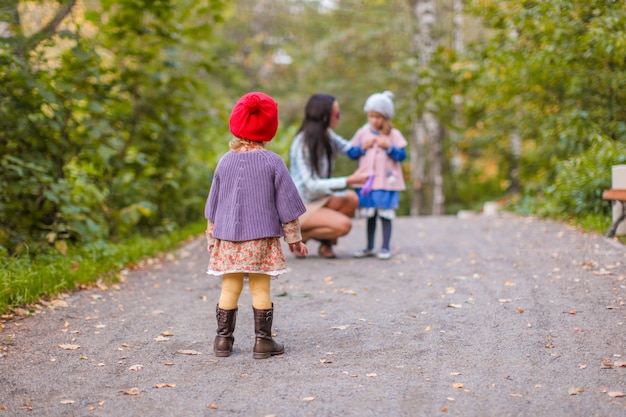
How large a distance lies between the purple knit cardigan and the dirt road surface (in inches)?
31.6

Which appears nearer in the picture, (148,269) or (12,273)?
(12,273)

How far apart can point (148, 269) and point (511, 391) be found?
4.94 m

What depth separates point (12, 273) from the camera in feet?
18.5

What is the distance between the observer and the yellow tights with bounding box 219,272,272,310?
13.8 feet

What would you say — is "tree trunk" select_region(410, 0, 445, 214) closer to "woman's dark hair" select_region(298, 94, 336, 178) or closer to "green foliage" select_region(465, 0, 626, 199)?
"green foliage" select_region(465, 0, 626, 199)

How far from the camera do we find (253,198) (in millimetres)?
4207

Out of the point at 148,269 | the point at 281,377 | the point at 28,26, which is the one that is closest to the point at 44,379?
the point at 281,377

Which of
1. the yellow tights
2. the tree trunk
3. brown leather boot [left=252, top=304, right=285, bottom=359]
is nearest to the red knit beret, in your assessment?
the yellow tights

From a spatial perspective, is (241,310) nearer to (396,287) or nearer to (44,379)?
(396,287)

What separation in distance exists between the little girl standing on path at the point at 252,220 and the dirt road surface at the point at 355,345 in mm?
252

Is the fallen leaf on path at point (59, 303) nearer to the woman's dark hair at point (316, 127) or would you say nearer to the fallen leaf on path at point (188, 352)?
the fallen leaf on path at point (188, 352)

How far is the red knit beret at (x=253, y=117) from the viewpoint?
421 centimetres

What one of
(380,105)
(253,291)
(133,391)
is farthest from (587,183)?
(133,391)

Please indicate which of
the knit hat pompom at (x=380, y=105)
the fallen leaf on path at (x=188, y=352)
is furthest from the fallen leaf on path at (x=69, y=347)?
the knit hat pompom at (x=380, y=105)
